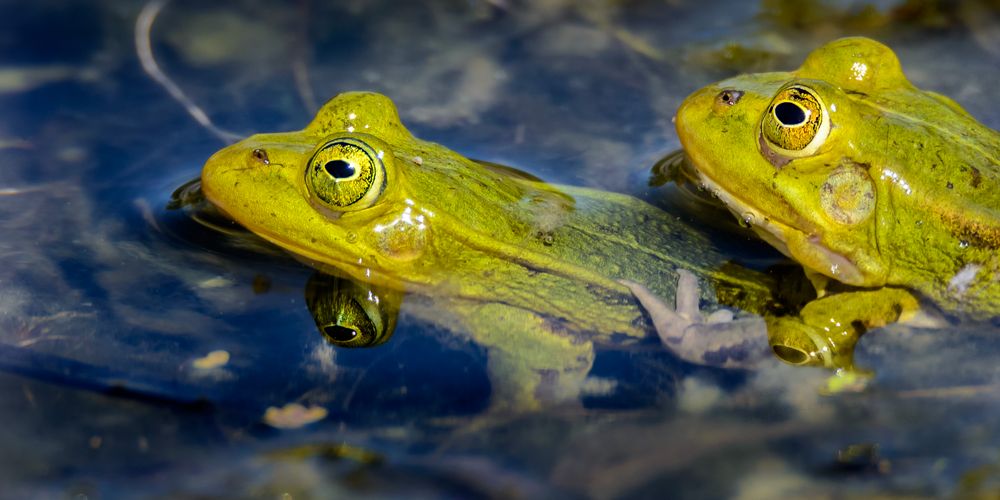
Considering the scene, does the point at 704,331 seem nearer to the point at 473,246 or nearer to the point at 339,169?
the point at 473,246

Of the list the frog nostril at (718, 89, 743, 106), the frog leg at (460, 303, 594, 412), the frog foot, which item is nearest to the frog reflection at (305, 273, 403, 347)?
the frog leg at (460, 303, 594, 412)

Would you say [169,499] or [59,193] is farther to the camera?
[59,193]

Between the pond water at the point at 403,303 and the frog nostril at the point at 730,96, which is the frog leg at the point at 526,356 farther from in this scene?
the frog nostril at the point at 730,96

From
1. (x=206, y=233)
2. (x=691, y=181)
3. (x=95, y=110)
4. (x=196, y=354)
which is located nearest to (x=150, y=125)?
(x=95, y=110)

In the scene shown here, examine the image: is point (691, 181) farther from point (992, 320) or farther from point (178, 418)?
point (178, 418)

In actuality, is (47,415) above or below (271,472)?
above

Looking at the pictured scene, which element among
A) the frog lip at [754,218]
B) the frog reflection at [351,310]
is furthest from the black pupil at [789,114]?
the frog reflection at [351,310]

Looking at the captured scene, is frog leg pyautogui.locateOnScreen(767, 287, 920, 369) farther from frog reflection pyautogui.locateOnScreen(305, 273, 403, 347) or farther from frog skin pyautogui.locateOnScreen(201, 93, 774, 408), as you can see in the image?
frog reflection pyautogui.locateOnScreen(305, 273, 403, 347)
